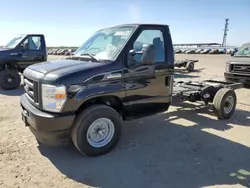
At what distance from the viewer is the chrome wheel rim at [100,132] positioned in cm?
425

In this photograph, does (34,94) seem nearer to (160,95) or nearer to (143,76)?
(143,76)

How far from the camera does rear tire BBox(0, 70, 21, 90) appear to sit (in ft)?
34.4

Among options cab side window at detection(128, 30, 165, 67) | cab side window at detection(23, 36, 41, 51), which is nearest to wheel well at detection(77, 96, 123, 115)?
cab side window at detection(128, 30, 165, 67)

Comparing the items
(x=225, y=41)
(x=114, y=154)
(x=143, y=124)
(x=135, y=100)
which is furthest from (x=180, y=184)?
(x=225, y=41)

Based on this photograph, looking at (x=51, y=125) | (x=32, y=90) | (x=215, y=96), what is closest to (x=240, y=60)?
(x=215, y=96)

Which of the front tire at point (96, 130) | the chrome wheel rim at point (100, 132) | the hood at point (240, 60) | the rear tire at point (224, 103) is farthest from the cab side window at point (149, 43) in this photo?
the hood at point (240, 60)

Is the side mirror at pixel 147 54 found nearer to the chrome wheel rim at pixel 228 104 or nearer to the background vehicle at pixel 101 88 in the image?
the background vehicle at pixel 101 88

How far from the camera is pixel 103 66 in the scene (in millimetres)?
4191

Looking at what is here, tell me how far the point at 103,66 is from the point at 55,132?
1.31 m

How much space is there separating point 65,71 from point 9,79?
25.5 ft

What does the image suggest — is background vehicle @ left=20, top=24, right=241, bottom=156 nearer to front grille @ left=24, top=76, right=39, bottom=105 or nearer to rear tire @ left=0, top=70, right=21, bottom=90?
front grille @ left=24, top=76, right=39, bottom=105

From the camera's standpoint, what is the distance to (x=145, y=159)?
425 cm

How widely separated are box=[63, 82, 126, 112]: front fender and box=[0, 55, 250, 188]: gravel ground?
0.99 meters

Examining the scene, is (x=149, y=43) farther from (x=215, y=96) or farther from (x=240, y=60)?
(x=240, y=60)
